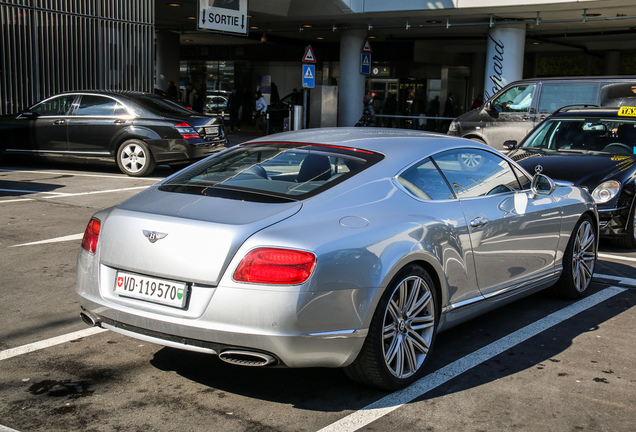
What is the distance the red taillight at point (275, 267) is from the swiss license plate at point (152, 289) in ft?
1.08

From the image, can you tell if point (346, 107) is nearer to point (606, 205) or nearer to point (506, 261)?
point (606, 205)

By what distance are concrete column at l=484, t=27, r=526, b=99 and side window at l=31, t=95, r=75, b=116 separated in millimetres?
14721

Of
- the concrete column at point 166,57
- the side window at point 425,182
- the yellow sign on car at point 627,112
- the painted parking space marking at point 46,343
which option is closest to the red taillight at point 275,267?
the side window at point 425,182

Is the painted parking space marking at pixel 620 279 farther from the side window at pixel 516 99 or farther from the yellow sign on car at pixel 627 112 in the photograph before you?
the side window at pixel 516 99

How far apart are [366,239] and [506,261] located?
162 centimetres

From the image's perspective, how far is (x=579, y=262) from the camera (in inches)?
241

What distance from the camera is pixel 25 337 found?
471 centimetres

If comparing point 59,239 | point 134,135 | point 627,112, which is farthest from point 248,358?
point 134,135

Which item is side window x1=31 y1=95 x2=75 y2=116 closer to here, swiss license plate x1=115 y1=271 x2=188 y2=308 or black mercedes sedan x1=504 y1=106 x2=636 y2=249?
black mercedes sedan x1=504 y1=106 x2=636 y2=249

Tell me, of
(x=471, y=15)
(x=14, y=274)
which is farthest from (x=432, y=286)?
(x=471, y=15)

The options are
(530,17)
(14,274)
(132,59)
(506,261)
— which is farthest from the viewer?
(530,17)

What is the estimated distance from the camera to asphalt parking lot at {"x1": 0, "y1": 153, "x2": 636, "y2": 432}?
3594 mm

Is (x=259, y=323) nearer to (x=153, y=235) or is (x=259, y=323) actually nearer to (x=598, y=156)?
(x=153, y=235)

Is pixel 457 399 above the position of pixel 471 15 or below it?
below
